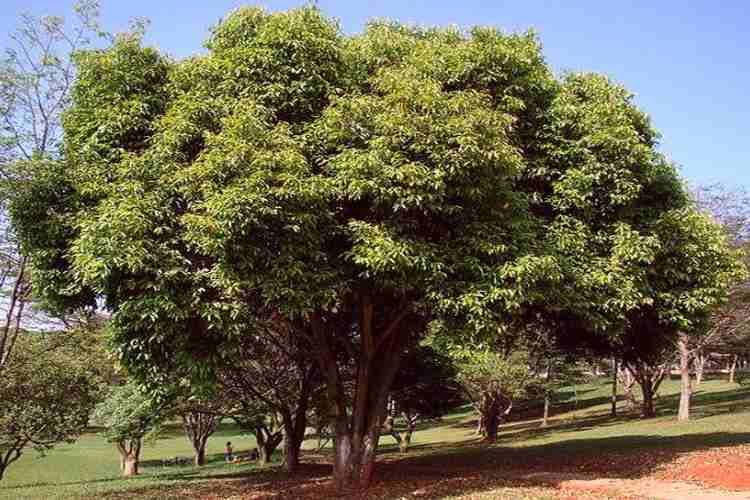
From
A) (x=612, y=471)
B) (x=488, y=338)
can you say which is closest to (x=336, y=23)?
(x=488, y=338)

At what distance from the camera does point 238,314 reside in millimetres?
12062

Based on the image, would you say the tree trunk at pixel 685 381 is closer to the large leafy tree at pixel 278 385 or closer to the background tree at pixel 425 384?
the background tree at pixel 425 384

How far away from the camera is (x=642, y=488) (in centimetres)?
1408

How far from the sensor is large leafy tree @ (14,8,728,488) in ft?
38.2

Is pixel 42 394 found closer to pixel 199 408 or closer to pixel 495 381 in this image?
pixel 199 408

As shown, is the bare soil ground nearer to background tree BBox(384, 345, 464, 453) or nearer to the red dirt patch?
the red dirt patch

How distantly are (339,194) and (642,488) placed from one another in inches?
375

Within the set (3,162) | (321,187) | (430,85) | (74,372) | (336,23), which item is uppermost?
(336,23)

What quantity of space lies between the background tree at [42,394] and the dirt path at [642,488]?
69.7 ft

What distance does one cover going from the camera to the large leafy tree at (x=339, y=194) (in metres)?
11.6

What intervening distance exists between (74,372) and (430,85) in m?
23.8

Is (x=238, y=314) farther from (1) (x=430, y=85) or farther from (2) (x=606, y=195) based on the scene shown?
(2) (x=606, y=195)

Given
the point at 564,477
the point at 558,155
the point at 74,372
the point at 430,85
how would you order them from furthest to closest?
the point at 74,372, the point at 564,477, the point at 558,155, the point at 430,85

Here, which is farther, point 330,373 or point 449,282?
point 330,373
